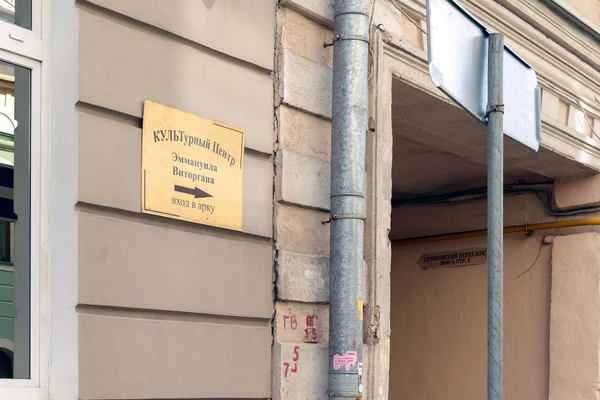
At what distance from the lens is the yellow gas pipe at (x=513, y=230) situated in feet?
23.2

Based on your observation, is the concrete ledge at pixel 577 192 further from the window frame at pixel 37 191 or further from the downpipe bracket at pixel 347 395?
the window frame at pixel 37 191

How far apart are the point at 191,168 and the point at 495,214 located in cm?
136

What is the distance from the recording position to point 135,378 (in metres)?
3.36

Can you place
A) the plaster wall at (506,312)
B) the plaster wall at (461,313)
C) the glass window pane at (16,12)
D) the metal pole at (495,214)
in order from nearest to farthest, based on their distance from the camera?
1. the metal pole at (495,214)
2. the glass window pane at (16,12)
3. the plaster wall at (506,312)
4. the plaster wall at (461,313)

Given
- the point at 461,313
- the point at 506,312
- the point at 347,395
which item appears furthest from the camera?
the point at 461,313

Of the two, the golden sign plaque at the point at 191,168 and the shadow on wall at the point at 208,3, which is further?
the shadow on wall at the point at 208,3

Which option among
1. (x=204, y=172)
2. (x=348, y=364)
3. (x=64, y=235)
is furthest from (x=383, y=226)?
(x=64, y=235)

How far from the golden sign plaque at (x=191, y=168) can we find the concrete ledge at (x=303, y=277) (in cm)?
34

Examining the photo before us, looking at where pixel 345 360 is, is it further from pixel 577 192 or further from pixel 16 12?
pixel 577 192

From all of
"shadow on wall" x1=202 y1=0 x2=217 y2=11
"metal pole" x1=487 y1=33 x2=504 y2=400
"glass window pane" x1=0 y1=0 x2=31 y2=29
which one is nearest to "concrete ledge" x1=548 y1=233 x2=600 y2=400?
"metal pole" x1=487 y1=33 x2=504 y2=400

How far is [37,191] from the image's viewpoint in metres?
3.28

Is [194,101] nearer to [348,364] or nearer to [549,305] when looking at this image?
[348,364]

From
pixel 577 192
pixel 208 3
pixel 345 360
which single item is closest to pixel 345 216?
pixel 345 360

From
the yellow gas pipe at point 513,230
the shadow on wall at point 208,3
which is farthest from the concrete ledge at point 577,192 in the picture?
the shadow on wall at point 208,3
